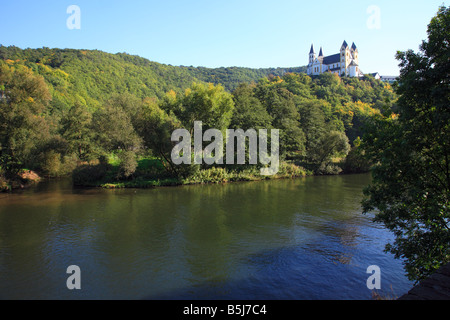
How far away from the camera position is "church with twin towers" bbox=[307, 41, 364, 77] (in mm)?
126762

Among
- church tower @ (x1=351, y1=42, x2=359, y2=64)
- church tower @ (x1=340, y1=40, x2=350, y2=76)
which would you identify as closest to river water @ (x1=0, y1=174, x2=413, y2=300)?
church tower @ (x1=340, y1=40, x2=350, y2=76)

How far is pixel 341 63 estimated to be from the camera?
12950 cm

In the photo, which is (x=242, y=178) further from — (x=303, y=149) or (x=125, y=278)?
(x=125, y=278)

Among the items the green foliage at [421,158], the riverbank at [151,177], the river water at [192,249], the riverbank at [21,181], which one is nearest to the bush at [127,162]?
the riverbank at [151,177]

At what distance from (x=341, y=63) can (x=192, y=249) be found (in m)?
137

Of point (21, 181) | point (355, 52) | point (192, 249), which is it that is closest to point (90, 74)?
point (21, 181)

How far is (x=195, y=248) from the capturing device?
1383 cm

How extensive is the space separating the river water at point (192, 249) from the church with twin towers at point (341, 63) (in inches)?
4700

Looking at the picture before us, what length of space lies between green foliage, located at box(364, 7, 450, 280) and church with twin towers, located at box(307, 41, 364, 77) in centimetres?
13078

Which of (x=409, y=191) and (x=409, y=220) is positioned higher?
(x=409, y=191)

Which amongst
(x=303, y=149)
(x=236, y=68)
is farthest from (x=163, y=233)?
(x=236, y=68)

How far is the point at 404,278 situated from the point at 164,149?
92.7ft

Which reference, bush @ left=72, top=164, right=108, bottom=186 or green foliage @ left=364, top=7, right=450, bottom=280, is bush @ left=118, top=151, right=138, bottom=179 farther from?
green foliage @ left=364, top=7, right=450, bottom=280

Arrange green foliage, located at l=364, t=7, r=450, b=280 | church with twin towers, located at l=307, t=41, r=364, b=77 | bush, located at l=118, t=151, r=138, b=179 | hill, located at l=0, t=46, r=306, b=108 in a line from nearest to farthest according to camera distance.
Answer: green foliage, located at l=364, t=7, r=450, b=280, bush, located at l=118, t=151, r=138, b=179, hill, located at l=0, t=46, r=306, b=108, church with twin towers, located at l=307, t=41, r=364, b=77
